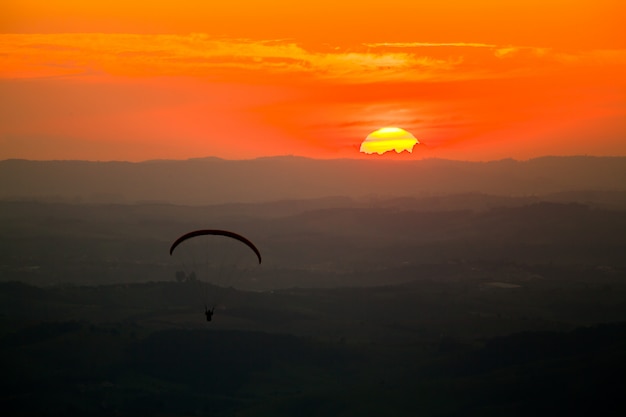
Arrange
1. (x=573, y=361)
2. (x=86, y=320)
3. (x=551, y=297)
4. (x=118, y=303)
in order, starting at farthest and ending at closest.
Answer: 1. (x=551, y=297)
2. (x=118, y=303)
3. (x=86, y=320)
4. (x=573, y=361)

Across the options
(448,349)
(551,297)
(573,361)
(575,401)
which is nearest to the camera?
(575,401)

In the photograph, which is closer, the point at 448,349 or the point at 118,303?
the point at 448,349

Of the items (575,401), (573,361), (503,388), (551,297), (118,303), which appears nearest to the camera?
(575,401)

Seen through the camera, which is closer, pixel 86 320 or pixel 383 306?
pixel 86 320

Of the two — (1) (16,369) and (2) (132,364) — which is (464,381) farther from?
(1) (16,369)

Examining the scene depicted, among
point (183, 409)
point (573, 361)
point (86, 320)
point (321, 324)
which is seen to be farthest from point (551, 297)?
point (183, 409)

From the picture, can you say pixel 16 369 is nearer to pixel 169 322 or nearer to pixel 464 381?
pixel 169 322

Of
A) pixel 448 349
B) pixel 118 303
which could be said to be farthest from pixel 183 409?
pixel 118 303

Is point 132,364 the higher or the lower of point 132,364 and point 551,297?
the lower

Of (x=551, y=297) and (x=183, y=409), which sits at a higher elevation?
(x=551, y=297)
